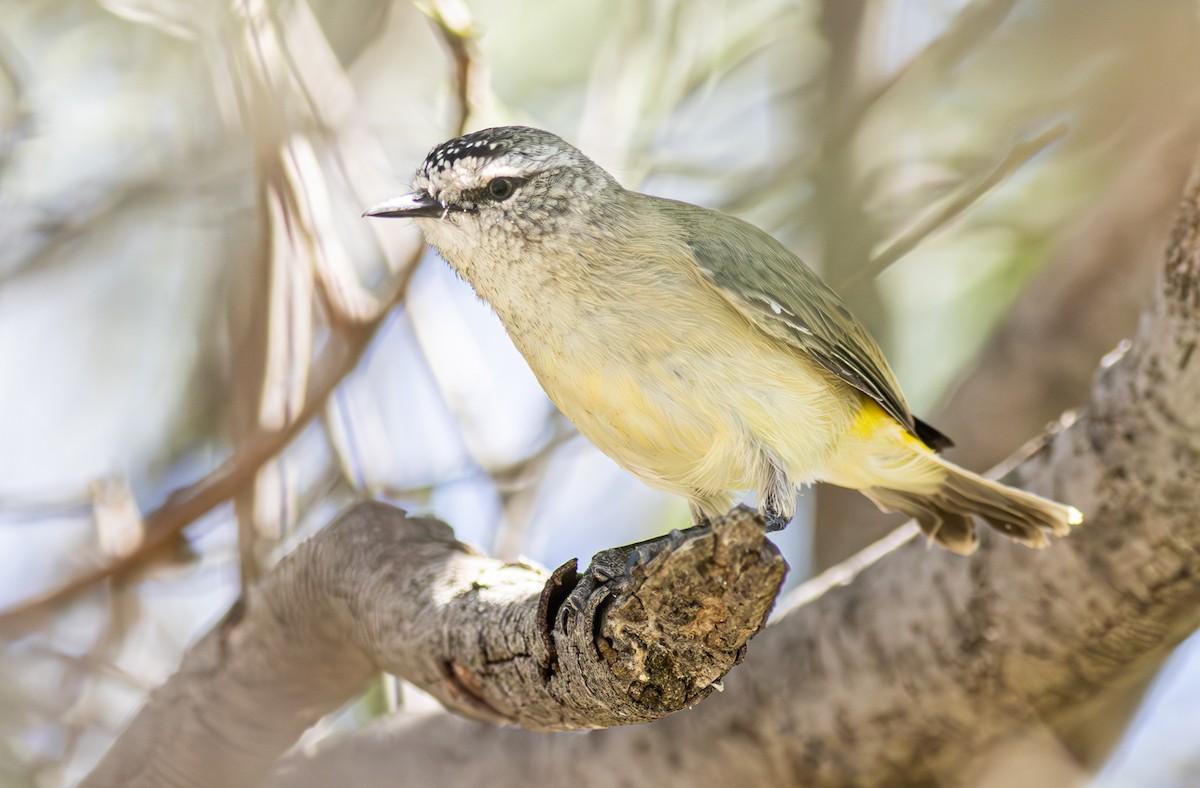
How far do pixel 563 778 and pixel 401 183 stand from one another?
1975 mm

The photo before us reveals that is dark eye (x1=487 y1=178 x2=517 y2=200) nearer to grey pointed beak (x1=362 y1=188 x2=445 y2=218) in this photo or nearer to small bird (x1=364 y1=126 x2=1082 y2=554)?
small bird (x1=364 y1=126 x2=1082 y2=554)

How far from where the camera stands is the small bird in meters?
2.52

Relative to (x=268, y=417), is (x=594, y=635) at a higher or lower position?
higher

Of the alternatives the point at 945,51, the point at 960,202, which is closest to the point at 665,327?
the point at 960,202

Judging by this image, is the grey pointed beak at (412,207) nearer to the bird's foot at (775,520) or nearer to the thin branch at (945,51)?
the bird's foot at (775,520)

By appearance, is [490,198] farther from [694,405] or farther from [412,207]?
[694,405]

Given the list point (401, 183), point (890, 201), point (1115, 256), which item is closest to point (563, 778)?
point (401, 183)

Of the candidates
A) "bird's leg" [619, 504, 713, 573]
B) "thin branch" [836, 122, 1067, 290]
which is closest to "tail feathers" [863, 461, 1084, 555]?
A: "thin branch" [836, 122, 1067, 290]

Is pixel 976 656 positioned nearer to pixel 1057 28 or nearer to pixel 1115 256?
pixel 1115 256

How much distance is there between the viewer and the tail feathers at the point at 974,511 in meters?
2.92

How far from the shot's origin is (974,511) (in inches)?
126

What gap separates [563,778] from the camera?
3.28 m

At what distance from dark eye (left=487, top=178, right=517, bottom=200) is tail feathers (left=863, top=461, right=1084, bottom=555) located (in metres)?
1.53

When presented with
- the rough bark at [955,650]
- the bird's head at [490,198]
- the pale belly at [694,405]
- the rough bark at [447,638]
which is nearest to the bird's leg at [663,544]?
the rough bark at [447,638]
